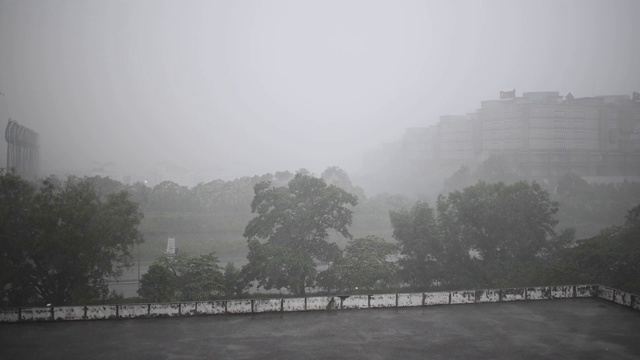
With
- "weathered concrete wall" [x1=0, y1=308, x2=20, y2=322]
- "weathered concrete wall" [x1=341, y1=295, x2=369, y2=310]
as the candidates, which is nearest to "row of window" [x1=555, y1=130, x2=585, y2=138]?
"weathered concrete wall" [x1=341, y1=295, x2=369, y2=310]

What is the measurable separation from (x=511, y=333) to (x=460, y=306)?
3286 millimetres

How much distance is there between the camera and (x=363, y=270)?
96.3 feet

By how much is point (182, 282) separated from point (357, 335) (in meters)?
15.5

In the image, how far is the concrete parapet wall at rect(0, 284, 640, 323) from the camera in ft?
54.1

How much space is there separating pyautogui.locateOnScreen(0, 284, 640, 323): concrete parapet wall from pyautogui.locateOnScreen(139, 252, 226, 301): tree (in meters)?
9.28

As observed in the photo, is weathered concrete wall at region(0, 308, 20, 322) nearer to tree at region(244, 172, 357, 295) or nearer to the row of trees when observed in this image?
the row of trees

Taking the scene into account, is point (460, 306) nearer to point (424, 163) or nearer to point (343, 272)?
point (343, 272)

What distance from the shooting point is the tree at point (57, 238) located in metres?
25.0

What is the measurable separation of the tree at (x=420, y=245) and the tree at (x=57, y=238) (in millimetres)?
19045

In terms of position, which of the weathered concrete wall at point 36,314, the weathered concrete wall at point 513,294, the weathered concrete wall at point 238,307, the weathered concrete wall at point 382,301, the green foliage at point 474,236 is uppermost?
the green foliage at point 474,236

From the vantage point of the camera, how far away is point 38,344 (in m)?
14.2

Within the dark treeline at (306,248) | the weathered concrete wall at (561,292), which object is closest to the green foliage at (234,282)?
the dark treeline at (306,248)

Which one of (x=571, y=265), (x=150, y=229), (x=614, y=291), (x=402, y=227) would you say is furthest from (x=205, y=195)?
(x=614, y=291)

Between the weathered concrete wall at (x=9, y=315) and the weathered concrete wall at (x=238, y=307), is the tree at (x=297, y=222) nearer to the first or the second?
the weathered concrete wall at (x=238, y=307)
